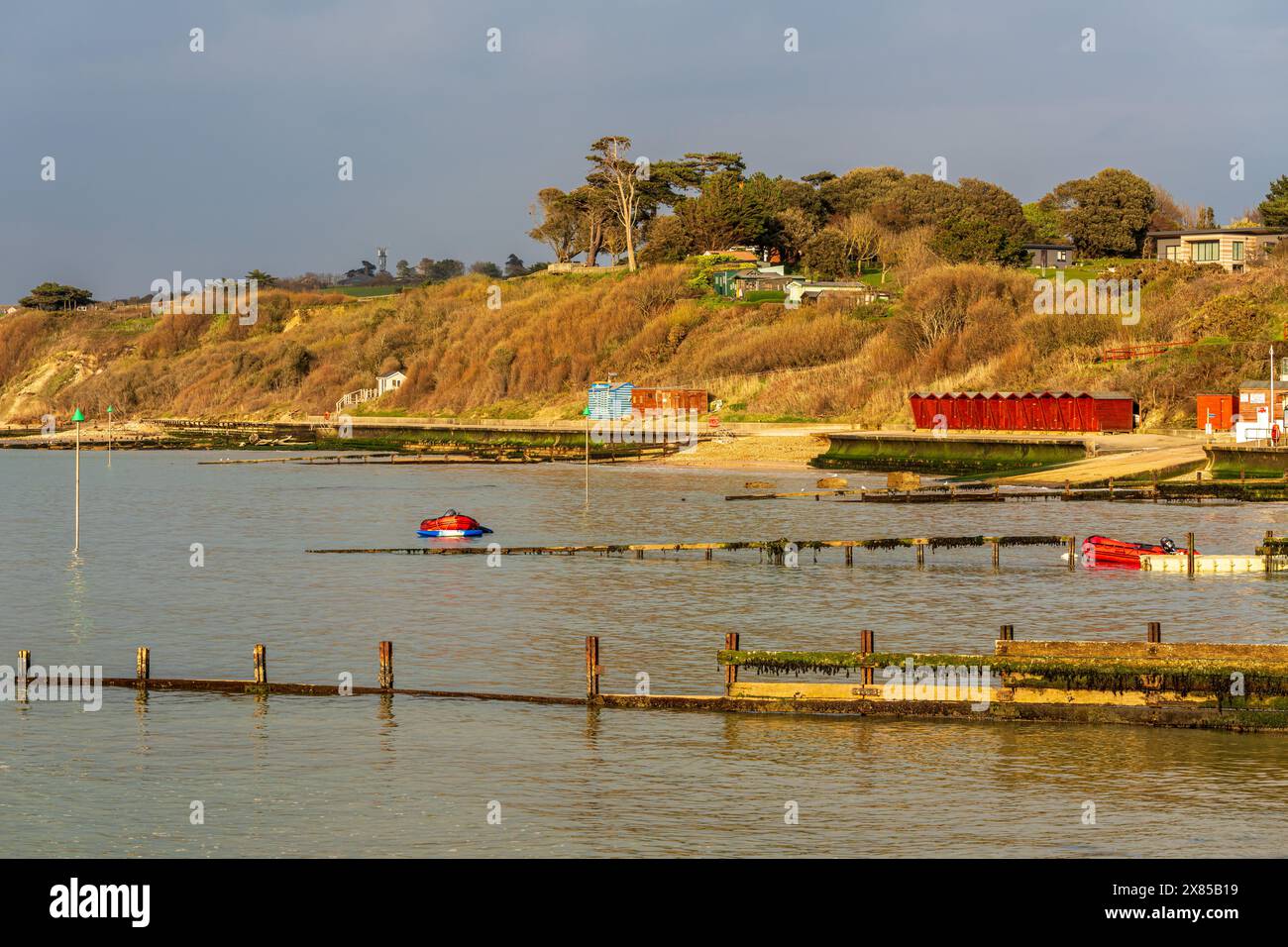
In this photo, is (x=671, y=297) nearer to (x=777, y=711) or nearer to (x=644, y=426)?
(x=644, y=426)

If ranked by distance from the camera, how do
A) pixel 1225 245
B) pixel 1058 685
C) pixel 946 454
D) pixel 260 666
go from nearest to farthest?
pixel 1058 685 → pixel 260 666 → pixel 946 454 → pixel 1225 245

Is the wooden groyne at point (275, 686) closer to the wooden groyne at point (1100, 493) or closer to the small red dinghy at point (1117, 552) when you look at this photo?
the small red dinghy at point (1117, 552)

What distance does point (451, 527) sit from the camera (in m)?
68.8

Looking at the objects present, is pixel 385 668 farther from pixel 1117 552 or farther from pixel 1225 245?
pixel 1225 245

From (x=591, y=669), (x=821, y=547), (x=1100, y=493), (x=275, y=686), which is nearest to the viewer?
(x=591, y=669)

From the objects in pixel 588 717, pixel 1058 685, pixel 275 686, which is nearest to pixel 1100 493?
pixel 1058 685

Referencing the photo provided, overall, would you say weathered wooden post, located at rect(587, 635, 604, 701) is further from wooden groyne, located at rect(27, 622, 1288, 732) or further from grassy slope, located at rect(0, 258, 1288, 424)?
grassy slope, located at rect(0, 258, 1288, 424)

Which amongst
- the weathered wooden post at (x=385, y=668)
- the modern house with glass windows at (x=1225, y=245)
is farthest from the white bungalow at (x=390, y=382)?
the weathered wooden post at (x=385, y=668)

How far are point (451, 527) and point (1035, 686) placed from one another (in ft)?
140

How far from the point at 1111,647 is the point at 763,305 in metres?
141

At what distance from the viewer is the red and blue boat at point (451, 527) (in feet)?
225

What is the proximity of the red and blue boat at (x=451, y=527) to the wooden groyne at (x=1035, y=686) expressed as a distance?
122ft
